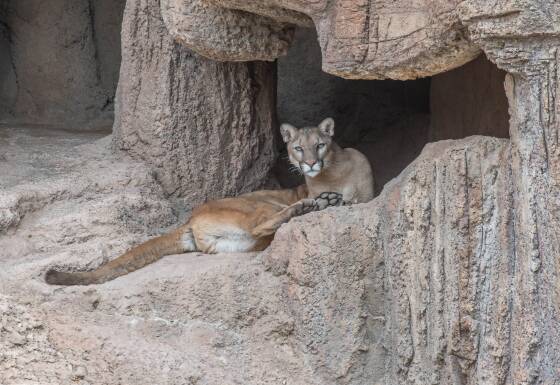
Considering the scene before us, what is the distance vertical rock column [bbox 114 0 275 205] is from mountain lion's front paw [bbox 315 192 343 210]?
0.85 meters

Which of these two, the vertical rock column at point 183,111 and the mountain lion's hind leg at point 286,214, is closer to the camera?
the mountain lion's hind leg at point 286,214

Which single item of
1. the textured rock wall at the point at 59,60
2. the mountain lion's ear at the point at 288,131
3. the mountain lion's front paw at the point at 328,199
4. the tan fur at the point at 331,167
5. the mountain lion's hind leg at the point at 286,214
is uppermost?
the textured rock wall at the point at 59,60

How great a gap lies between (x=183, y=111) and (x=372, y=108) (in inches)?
93.5

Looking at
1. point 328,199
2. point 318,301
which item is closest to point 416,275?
point 318,301

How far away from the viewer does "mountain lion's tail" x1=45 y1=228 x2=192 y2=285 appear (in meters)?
5.58

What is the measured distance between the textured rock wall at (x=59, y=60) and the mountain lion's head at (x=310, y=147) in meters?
2.89

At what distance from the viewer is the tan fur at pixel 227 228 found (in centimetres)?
574

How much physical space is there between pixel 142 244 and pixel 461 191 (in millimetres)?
2049

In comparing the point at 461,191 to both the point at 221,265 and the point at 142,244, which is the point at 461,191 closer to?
the point at 221,265

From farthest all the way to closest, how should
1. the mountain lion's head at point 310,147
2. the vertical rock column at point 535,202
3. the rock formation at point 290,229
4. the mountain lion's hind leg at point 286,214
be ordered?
the mountain lion's head at point 310,147
the mountain lion's hind leg at point 286,214
the rock formation at point 290,229
the vertical rock column at point 535,202

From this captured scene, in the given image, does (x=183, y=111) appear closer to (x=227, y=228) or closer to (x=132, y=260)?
(x=227, y=228)

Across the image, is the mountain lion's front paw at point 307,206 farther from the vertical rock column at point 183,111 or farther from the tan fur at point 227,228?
the vertical rock column at point 183,111

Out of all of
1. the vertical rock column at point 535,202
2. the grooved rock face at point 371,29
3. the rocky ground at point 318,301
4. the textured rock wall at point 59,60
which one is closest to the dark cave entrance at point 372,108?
the textured rock wall at point 59,60

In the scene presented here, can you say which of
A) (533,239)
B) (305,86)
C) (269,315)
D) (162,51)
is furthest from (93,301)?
(305,86)
